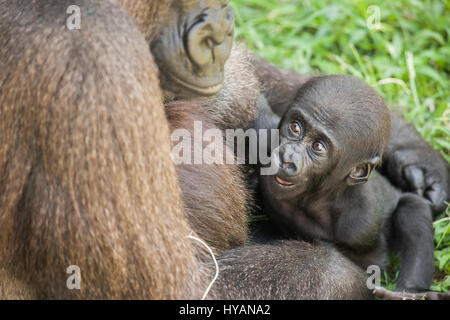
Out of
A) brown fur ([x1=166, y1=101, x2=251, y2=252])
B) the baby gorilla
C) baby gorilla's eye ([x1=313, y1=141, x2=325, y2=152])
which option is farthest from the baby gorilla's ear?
brown fur ([x1=166, y1=101, x2=251, y2=252])

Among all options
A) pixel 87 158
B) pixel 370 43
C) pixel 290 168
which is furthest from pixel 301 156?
pixel 370 43

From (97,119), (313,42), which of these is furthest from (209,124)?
(313,42)

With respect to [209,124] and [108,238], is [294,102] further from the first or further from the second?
[108,238]

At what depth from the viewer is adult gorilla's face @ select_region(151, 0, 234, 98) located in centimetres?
311

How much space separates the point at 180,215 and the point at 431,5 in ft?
13.1

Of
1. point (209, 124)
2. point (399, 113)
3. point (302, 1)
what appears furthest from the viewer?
point (302, 1)

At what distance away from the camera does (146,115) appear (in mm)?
2744

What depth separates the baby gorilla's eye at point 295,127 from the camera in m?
3.86

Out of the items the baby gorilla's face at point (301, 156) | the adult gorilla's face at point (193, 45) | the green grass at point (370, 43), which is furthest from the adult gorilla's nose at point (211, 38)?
the green grass at point (370, 43)

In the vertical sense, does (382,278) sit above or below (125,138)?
below

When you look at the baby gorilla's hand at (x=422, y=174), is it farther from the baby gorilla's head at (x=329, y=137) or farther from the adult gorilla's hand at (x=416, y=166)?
the baby gorilla's head at (x=329, y=137)

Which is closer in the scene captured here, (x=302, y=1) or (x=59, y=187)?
(x=59, y=187)

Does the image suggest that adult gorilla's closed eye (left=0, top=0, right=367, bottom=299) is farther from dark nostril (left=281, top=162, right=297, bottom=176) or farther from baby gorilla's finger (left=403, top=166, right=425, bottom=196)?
baby gorilla's finger (left=403, top=166, right=425, bottom=196)

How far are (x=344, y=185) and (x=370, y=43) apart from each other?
2.41 metres
